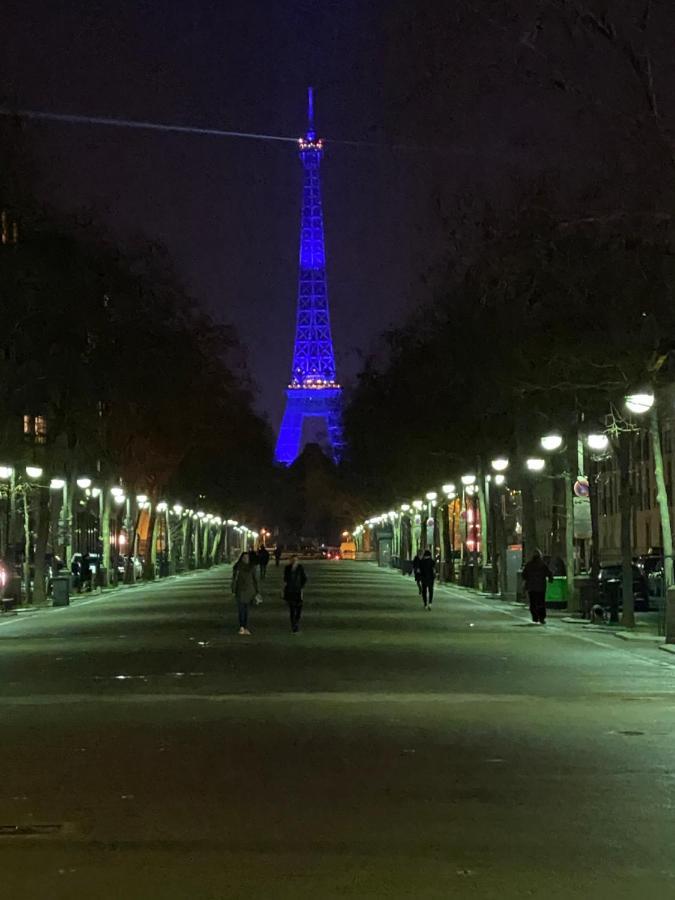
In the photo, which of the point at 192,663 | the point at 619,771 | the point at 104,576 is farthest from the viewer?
the point at 104,576

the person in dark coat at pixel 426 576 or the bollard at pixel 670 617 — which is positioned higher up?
the person in dark coat at pixel 426 576

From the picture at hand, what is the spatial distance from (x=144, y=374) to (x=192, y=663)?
1338 inches

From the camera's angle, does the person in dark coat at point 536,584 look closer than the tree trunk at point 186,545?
Yes

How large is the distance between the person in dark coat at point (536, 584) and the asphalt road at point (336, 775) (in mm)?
9911

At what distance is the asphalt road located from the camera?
31.7 feet

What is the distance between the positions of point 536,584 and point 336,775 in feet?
85.0

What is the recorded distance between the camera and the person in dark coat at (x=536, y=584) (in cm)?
3878

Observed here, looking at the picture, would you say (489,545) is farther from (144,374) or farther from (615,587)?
(615,587)

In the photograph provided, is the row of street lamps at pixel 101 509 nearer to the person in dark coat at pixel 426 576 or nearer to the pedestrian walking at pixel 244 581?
the person in dark coat at pixel 426 576

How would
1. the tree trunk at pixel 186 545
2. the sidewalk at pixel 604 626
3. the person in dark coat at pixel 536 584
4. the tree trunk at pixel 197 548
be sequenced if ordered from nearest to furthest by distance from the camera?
1. the sidewalk at pixel 604 626
2. the person in dark coat at pixel 536 584
3. the tree trunk at pixel 186 545
4. the tree trunk at pixel 197 548

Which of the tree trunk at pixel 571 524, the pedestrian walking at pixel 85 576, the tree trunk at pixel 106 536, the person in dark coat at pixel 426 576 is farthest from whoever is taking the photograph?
the tree trunk at pixel 106 536

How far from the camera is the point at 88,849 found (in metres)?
10.4

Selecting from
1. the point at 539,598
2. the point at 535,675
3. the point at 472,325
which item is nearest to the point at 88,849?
the point at 535,675

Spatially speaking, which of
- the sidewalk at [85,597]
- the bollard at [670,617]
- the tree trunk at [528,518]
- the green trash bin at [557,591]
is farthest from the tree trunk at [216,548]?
the bollard at [670,617]
